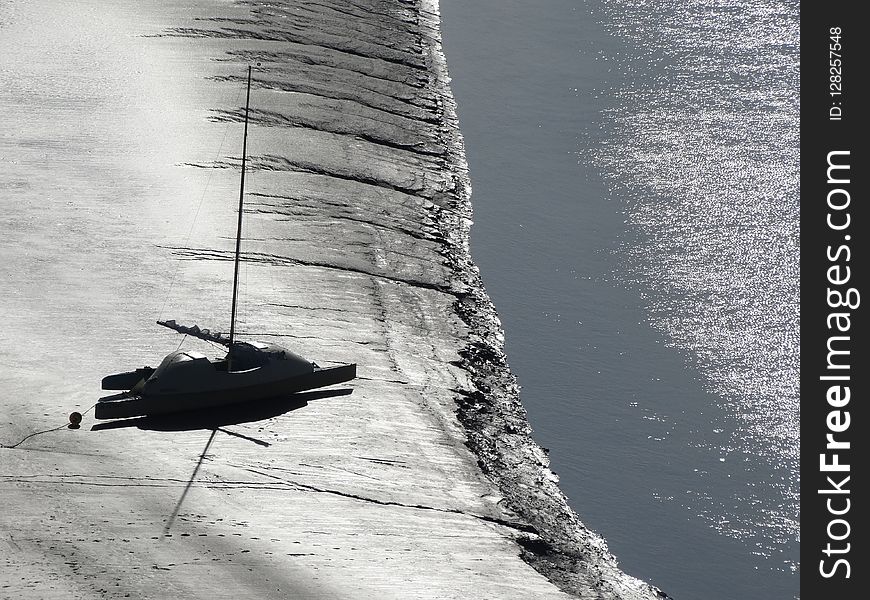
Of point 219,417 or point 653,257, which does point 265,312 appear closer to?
point 219,417

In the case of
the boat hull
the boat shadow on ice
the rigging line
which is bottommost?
the boat shadow on ice

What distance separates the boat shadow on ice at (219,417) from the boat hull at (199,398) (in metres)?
0.13

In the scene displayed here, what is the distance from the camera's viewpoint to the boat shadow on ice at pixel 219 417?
17891mm

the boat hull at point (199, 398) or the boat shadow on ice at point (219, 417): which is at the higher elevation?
the boat hull at point (199, 398)

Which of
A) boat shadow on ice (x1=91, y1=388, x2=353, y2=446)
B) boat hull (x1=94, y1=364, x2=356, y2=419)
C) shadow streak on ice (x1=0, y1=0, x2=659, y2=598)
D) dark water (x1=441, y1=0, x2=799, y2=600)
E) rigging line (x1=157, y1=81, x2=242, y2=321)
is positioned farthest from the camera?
rigging line (x1=157, y1=81, x2=242, y2=321)

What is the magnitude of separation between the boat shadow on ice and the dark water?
431cm

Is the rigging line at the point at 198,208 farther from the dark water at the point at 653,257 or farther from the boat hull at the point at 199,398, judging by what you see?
the dark water at the point at 653,257

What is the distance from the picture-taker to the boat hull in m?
17.6

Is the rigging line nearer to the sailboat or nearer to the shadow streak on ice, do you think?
the shadow streak on ice
